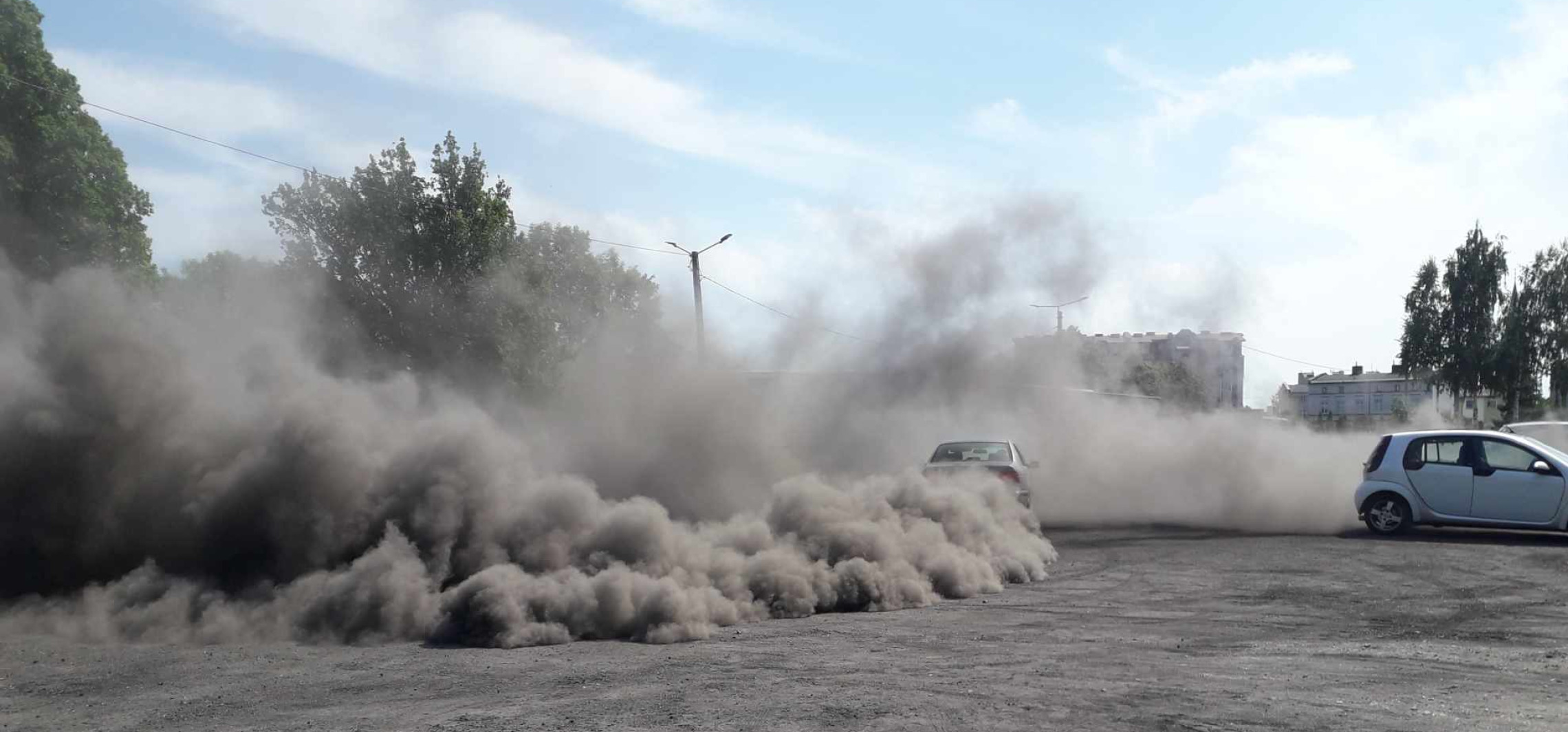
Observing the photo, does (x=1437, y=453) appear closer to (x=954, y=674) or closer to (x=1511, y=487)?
(x=1511, y=487)

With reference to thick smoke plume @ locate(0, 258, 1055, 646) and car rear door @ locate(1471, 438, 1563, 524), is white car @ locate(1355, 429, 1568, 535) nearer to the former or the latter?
car rear door @ locate(1471, 438, 1563, 524)

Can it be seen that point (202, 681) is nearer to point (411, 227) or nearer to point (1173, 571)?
point (1173, 571)

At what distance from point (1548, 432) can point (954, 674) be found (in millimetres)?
22766

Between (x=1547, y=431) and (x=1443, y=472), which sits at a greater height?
(x=1547, y=431)

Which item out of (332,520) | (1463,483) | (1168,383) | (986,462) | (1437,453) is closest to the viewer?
(332,520)

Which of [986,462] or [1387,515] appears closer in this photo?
[1387,515]

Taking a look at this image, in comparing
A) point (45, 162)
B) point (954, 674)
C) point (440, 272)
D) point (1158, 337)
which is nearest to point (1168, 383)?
point (1158, 337)

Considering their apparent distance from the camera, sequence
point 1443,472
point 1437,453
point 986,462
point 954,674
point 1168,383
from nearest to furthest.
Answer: point 954,674 < point 1443,472 < point 1437,453 < point 986,462 < point 1168,383

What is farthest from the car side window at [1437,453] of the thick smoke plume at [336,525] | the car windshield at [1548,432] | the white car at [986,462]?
the car windshield at [1548,432]

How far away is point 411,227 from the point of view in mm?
28562

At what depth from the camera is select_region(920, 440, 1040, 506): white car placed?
18.4 meters

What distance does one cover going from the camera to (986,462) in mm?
19016

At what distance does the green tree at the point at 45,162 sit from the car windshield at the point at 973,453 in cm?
1968

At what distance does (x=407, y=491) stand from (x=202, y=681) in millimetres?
4174
